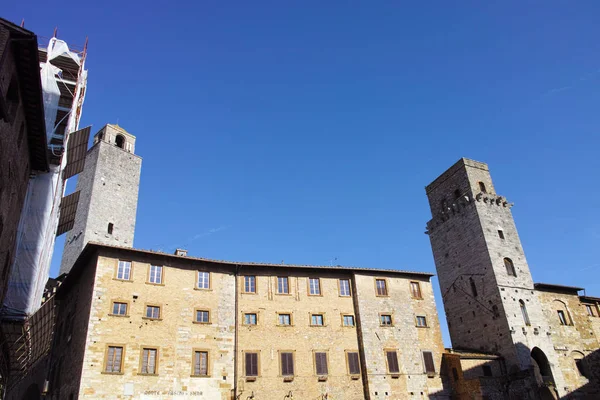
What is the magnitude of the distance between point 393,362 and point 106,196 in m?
32.3

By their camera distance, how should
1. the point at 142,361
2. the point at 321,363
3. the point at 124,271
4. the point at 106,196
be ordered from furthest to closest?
the point at 106,196 < the point at 321,363 < the point at 124,271 < the point at 142,361

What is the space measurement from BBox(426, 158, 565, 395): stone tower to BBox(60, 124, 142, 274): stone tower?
101 ft

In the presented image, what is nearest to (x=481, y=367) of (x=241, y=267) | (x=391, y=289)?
(x=391, y=289)

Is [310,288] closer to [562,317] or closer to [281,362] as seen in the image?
[281,362]

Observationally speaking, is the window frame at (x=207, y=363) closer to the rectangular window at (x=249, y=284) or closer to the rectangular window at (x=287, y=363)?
the rectangular window at (x=287, y=363)

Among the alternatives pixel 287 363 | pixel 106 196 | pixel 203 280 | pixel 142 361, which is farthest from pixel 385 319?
pixel 106 196

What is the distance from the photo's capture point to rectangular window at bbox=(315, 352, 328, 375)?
31812 millimetres

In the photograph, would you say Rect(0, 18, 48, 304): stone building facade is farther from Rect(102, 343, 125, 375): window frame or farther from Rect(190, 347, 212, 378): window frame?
Rect(190, 347, 212, 378): window frame

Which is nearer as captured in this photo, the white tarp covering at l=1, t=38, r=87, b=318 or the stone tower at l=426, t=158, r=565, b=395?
the white tarp covering at l=1, t=38, r=87, b=318

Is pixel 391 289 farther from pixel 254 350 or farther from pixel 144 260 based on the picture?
pixel 144 260

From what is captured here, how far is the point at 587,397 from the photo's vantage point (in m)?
39.7

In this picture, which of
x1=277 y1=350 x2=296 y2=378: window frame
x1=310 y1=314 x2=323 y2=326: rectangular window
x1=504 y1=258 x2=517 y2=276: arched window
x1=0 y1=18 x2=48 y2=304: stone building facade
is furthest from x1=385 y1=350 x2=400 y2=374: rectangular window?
x1=0 y1=18 x2=48 y2=304: stone building facade

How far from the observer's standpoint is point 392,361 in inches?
A: 1321

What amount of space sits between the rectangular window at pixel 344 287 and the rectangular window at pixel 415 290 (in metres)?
5.06
